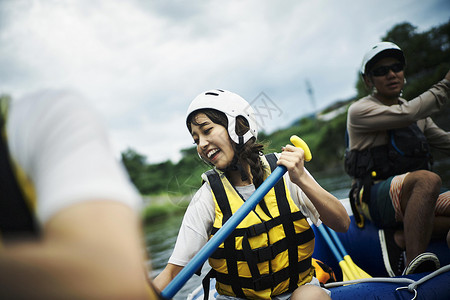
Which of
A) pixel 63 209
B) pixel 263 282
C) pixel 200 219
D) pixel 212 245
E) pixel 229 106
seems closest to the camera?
pixel 63 209

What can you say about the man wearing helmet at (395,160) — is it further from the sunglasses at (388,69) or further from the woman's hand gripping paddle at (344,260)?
the woman's hand gripping paddle at (344,260)

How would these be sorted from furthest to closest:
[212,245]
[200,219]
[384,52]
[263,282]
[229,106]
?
1. [384,52]
2. [229,106]
3. [200,219]
4. [263,282]
5. [212,245]

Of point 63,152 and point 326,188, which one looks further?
point 326,188

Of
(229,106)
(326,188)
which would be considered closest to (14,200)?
(229,106)

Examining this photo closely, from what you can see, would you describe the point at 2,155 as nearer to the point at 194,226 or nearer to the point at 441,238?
the point at 194,226

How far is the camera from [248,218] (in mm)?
1522

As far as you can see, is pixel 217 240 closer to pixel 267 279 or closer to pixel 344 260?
pixel 267 279

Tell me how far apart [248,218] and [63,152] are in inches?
49.4

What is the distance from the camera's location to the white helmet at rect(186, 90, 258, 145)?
170 centimetres

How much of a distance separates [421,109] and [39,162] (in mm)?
2429

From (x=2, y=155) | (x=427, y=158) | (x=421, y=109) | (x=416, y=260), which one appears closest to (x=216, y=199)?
(x=2, y=155)

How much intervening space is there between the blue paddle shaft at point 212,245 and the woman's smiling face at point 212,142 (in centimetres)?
36

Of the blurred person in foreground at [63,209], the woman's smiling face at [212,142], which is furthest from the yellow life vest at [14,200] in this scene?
the woman's smiling face at [212,142]

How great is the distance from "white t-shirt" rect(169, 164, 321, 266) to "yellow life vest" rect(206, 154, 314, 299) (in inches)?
2.2
